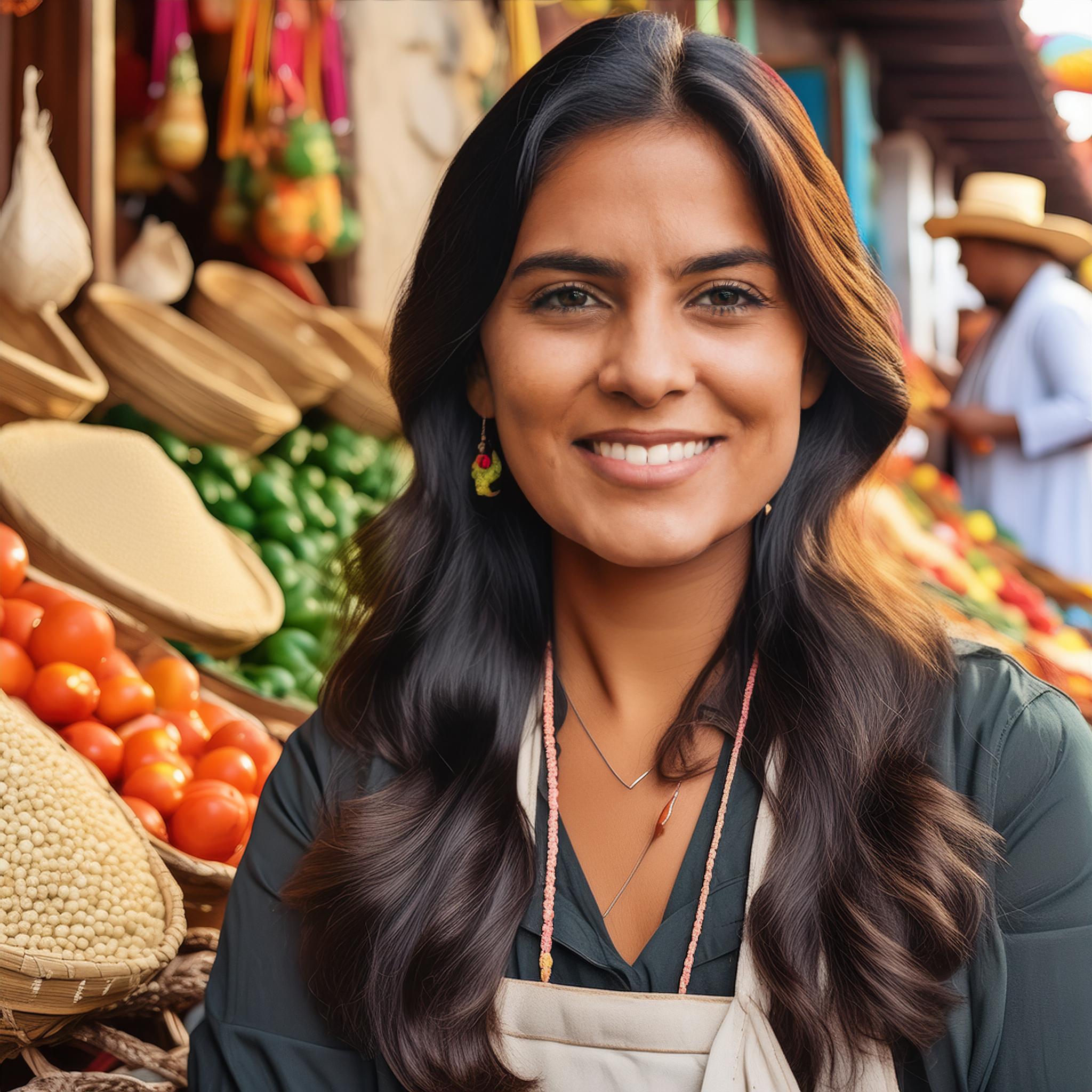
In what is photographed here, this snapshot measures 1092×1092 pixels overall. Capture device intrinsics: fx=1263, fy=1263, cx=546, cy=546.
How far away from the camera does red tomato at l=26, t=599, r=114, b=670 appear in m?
2.04

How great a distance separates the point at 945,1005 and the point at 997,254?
196 inches

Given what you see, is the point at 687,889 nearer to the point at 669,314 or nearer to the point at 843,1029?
the point at 843,1029

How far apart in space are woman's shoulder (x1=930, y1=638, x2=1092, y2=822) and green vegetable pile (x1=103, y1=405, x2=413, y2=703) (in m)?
1.38

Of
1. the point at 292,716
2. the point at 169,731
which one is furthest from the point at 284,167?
the point at 169,731

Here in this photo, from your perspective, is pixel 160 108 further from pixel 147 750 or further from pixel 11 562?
pixel 147 750

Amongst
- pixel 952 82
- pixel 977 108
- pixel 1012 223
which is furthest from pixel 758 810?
pixel 977 108

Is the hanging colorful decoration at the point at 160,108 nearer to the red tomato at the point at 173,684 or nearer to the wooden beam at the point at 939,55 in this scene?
the red tomato at the point at 173,684

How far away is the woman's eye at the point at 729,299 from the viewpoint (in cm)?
134

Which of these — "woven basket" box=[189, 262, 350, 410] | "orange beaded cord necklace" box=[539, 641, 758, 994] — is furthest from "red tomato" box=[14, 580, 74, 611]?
"woven basket" box=[189, 262, 350, 410]

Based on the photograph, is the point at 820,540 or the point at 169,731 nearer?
the point at 820,540

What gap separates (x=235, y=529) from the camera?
129 inches

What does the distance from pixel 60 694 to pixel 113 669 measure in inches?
5.7

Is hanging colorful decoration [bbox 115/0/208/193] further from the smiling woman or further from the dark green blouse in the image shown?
the dark green blouse

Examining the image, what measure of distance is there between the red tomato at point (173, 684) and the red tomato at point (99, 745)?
24 cm
